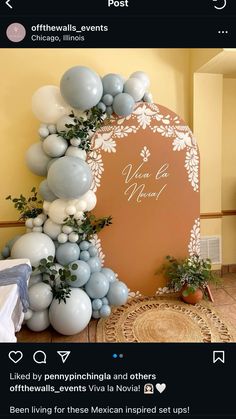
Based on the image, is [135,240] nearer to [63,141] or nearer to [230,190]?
[63,141]

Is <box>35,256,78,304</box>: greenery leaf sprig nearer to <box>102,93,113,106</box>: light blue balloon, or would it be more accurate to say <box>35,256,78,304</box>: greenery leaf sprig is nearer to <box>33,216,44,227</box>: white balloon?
<box>33,216,44,227</box>: white balloon

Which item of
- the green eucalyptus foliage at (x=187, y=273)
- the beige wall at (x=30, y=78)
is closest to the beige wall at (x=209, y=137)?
the beige wall at (x=30, y=78)

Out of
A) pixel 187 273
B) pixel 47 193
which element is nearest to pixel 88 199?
pixel 47 193

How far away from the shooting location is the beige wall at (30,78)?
8.14ft

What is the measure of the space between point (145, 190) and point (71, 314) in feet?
3.75

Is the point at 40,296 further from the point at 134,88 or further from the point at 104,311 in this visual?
the point at 134,88

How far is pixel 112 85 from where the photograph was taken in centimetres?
221

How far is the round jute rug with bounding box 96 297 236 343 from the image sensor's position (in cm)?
204

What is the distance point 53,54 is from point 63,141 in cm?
92

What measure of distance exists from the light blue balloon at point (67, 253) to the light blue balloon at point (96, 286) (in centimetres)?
20

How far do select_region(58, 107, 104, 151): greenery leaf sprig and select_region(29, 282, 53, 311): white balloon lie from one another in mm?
1042
